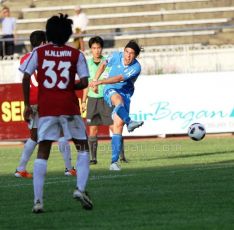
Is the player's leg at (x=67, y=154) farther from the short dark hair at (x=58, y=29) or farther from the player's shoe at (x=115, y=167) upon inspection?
the short dark hair at (x=58, y=29)

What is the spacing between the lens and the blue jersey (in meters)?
16.0

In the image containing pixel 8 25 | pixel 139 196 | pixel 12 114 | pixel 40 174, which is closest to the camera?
pixel 40 174

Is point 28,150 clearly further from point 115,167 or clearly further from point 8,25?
point 8,25

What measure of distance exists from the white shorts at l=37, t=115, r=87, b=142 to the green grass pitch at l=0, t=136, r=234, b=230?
739 mm

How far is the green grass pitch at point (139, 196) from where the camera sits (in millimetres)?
9195

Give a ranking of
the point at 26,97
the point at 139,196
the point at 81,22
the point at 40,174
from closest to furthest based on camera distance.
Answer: the point at 40,174 < the point at 26,97 < the point at 139,196 < the point at 81,22

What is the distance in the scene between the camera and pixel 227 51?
85.0 ft

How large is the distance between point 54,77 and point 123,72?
225 inches

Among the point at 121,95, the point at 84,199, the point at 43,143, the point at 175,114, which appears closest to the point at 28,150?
the point at 121,95

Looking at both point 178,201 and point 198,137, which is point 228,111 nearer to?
point 198,137

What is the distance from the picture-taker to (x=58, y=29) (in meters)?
10.2

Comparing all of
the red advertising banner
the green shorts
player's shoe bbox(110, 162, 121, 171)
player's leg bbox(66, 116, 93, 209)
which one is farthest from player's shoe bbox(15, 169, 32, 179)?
the red advertising banner

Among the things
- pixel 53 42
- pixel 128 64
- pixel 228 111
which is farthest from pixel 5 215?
pixel 228 111

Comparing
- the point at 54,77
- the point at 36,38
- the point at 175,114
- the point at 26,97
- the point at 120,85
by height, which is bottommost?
the point at 175,114
